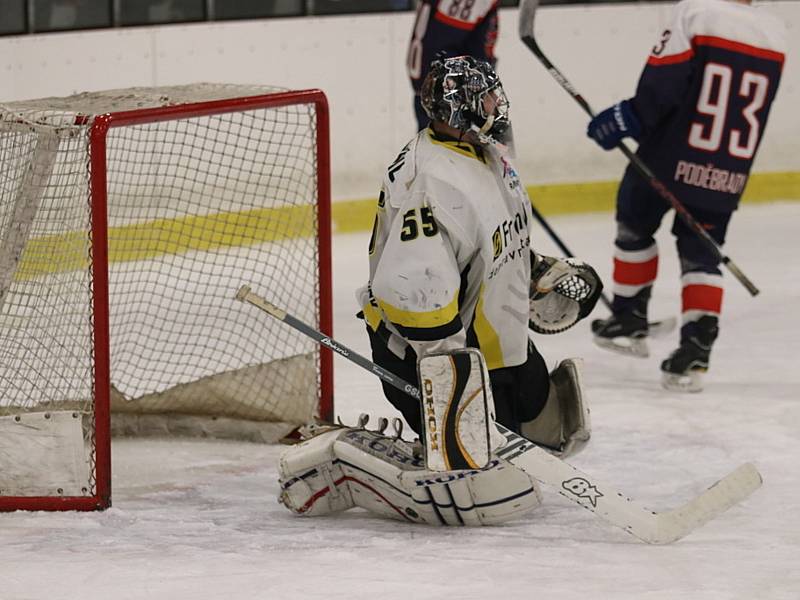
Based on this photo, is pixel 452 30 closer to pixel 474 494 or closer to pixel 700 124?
pixel 700 124

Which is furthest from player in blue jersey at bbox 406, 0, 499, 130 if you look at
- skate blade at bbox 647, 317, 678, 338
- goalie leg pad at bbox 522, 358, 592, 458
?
goalie leg pad at bbox 522, 358, 592, 458

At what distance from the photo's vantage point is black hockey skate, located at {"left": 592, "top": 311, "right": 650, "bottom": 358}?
4.43 meters

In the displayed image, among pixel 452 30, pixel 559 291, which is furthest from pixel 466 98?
pixel 452 30

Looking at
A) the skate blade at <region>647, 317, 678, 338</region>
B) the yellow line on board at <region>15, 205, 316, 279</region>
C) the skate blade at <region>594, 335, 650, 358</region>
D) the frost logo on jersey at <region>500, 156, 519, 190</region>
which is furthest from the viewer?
the skate blade at <region>647, 317, 678, 338</region>

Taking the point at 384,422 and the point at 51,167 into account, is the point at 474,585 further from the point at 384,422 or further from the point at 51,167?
the point at 51,167

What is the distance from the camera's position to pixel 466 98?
9.23ft

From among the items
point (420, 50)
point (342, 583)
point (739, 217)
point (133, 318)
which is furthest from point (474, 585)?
point (739, 217)

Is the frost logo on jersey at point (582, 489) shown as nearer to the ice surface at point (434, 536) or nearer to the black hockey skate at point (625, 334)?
the ice surface at point (434, 536)

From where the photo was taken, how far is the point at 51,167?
10.6 ft

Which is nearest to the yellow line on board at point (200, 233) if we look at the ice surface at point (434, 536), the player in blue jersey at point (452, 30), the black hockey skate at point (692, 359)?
the ice surface at point (434, 536)

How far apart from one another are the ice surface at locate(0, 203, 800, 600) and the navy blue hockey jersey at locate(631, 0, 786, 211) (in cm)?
56

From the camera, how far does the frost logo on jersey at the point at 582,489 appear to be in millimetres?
2775

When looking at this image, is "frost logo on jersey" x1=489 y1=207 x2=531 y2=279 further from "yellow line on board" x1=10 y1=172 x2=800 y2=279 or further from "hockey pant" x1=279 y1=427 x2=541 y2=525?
"yellow line on board" x1=10 y1=172 x2=800 y2=279

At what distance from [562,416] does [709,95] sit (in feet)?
4.40
